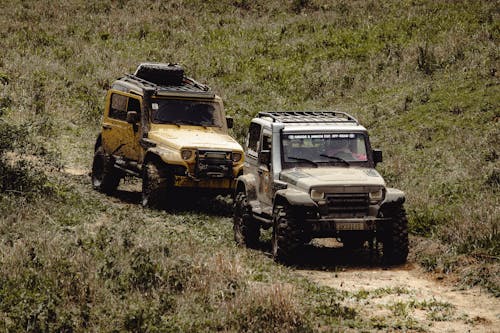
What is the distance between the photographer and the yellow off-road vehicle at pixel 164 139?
16.4m

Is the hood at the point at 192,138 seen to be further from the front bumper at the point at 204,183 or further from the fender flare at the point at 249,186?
the fender flare at the point at 249,186

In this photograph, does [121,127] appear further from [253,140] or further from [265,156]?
[265,156]

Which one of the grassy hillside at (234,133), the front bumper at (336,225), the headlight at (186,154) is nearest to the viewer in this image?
the grassy hillside at (234,133)

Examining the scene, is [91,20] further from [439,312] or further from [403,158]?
[439,312]

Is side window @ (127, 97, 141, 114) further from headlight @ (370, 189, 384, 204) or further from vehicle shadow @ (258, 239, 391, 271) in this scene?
headlight @ (370, 189, 384, 204)

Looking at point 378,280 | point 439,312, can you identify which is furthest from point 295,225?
point 439,312

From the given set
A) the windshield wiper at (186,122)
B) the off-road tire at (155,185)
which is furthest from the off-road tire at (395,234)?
the windshield wiper at (186,122)

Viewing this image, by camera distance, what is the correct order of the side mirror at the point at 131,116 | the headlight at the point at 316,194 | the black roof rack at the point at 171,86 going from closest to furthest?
the headlight at the point at 316,194 → the side mirror at the point at 131,116 → the black roof rack at the point at 171,86

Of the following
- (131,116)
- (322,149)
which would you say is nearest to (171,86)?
(131,116)

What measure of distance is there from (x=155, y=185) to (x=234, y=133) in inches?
309

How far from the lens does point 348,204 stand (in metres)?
12.1

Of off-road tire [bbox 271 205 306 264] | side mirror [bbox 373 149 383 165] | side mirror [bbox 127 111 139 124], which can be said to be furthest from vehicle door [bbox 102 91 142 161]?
off-road tire [bbox 271 205 306 264]

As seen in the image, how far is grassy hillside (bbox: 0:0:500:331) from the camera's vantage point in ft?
30.7

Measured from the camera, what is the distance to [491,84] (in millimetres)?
22312
